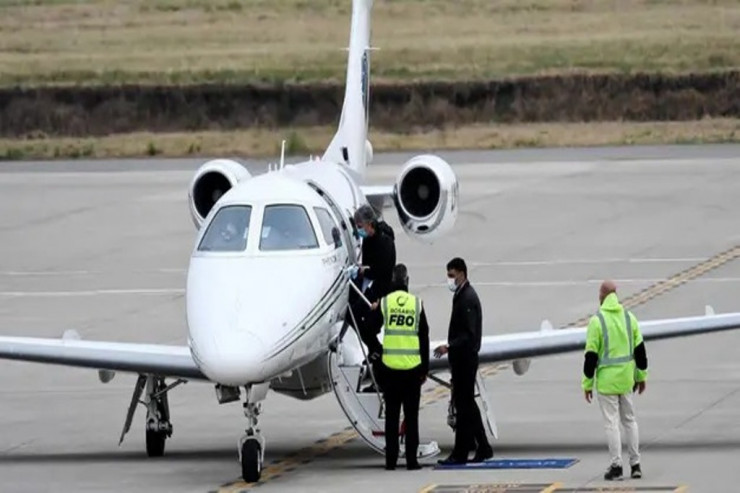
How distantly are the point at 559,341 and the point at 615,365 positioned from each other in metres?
2.12

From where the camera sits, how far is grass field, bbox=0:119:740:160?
66375 mm

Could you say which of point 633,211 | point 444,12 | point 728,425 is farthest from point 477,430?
point 444,12

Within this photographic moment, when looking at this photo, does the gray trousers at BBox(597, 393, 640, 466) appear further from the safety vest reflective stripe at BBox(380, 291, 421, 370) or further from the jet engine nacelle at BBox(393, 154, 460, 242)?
the jet engine nacelle at BBox(393, 154, 460, 242)

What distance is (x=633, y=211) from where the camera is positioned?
152ft

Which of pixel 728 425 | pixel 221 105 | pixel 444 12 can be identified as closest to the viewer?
pixel 728 425

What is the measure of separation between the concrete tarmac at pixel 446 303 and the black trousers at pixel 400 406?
0.23 m

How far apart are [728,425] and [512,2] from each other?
7823 cm

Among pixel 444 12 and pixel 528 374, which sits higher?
pixel 444 12

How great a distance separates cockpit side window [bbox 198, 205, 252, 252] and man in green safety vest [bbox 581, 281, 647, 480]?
3379 mm

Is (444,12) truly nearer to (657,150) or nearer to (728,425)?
(657,150)

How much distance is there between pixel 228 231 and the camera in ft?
66.3

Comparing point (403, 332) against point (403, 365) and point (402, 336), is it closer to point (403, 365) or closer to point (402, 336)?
point (402, 336)

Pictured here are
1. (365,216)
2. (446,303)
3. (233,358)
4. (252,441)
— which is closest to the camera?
(233,358)

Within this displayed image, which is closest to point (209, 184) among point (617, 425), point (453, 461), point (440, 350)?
point (440, 350)
